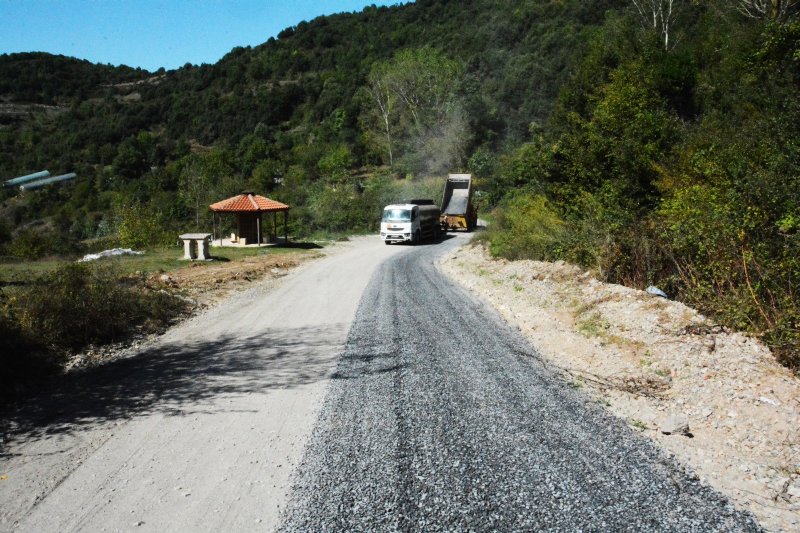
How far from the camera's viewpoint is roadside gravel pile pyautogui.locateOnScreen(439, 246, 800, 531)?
15.4 ft

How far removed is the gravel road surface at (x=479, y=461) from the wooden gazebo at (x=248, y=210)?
71.8 ft

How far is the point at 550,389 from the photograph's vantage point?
22.2 feet

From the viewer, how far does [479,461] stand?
15.9 feet

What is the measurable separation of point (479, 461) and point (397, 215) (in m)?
25.3

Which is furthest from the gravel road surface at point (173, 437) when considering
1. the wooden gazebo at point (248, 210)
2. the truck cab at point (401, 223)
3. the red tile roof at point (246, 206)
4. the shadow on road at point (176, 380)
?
the truck cab at point (401, 223)

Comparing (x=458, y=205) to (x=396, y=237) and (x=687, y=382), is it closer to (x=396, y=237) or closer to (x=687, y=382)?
(x=396, y=237)

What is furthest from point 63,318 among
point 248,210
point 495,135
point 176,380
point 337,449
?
point 495,135

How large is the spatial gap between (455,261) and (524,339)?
40.1 feet

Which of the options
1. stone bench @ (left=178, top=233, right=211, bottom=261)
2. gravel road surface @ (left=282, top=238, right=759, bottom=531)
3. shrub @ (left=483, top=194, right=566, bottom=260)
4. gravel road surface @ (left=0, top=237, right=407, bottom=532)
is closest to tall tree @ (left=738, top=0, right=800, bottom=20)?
shrub @ (left=483, top=194, right=566, bottom=260)

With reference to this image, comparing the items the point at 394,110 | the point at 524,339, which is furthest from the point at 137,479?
the point at 394,110

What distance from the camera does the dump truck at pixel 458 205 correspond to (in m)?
36.0

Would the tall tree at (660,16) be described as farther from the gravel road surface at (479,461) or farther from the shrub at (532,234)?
the gravel road surface at (479,461)

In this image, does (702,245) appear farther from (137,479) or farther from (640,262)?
(137,479)

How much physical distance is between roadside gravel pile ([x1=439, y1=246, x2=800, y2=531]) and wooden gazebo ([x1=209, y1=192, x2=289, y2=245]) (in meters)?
19.9
